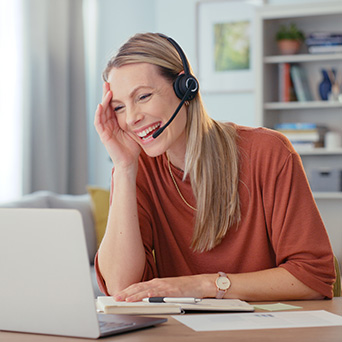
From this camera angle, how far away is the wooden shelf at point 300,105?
413cm

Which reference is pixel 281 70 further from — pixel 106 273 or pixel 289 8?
pixel 106 273

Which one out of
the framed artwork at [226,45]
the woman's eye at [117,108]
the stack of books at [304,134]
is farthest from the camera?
the framed artwork at [226,45]

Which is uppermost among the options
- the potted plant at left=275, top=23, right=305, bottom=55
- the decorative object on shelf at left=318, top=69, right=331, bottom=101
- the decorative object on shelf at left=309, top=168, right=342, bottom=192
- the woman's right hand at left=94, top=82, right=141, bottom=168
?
the potted plant at left=275, top=23, right=305, bottom=55

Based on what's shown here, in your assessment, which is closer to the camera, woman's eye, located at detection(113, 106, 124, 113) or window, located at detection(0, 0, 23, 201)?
woman's eye, located at detection(113, 106, 124, 113)

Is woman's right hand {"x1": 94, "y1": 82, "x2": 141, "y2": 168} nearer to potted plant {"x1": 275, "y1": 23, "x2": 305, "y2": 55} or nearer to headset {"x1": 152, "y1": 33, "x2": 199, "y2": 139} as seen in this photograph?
headset {"x1": 152, "y1": 33, "x2": 199, "y2": 139}

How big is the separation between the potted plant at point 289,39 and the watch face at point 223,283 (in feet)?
10.1

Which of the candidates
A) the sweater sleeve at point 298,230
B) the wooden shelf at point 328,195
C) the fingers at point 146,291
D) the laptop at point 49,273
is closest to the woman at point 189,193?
the sweater sleeve at point 298,230

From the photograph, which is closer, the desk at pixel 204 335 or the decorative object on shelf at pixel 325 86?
the desk at pixel 204 335

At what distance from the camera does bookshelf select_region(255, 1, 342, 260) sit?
414cm

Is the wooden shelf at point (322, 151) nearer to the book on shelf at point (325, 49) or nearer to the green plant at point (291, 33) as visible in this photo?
the book on shelf at point (325, 49)

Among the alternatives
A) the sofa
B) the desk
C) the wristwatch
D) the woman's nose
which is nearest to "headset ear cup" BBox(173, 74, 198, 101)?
the woman's nose

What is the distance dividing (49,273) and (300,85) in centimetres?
351

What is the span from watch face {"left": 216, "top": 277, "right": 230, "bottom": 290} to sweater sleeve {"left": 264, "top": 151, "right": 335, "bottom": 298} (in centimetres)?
15

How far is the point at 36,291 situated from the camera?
3.23 ft
